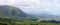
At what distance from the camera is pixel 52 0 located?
3.26 feet

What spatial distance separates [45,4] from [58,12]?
145 mm

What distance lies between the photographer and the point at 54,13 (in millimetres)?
997

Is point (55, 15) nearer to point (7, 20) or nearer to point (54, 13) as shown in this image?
point (54, 13)

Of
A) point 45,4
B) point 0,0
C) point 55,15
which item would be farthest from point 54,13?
point 0,0

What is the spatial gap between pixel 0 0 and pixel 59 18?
0.61 m

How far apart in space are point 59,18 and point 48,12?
0.12m

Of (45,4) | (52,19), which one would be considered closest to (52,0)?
(45,4)

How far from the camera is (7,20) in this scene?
1.05m

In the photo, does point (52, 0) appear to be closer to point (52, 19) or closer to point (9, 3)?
point (52, 19)

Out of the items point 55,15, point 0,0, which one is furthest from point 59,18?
point 0,0

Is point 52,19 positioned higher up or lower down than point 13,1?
lower down

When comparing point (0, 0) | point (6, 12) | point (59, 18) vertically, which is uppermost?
point (0, 0)

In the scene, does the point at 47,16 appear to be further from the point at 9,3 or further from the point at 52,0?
the point at 9,3

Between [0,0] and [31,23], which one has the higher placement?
[0,0]
